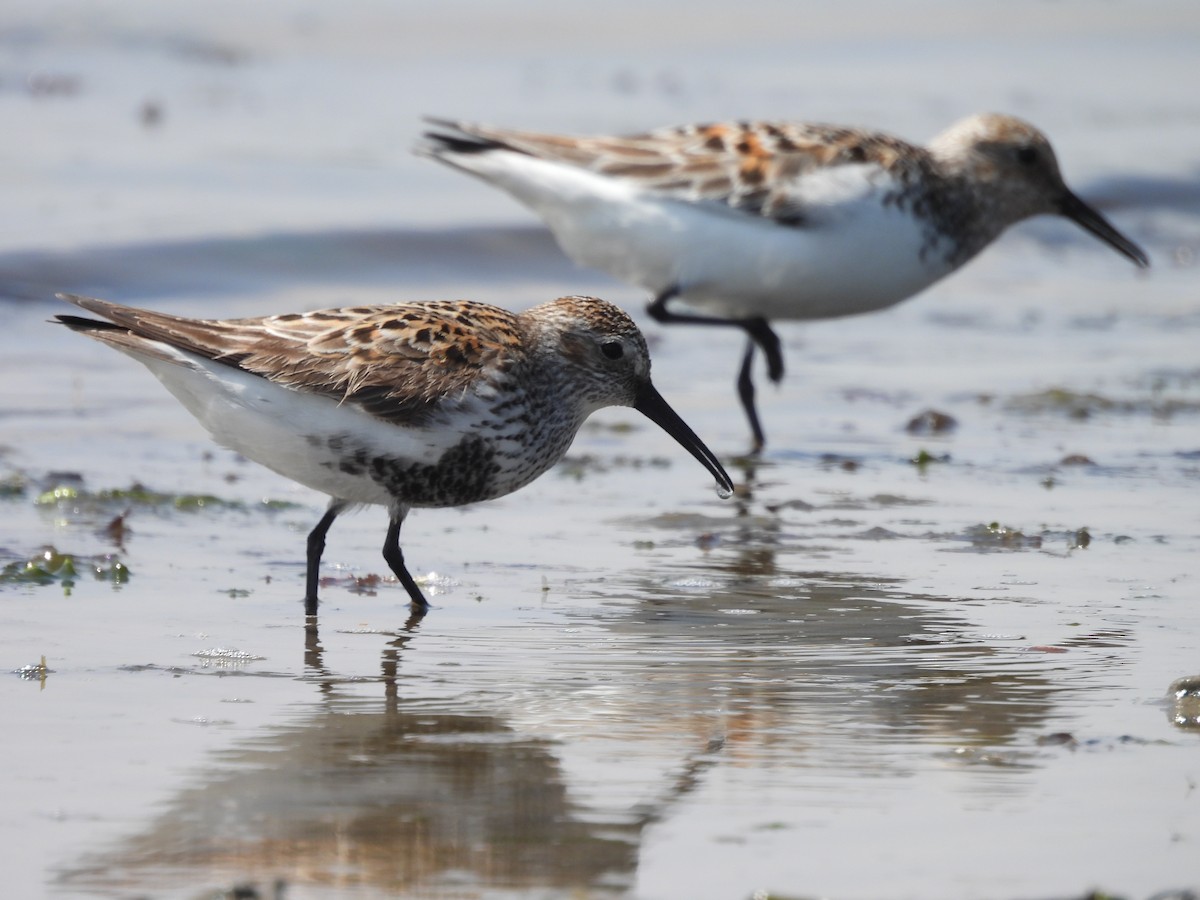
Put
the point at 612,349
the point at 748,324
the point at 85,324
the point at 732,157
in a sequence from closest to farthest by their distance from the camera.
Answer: the point at 85,324, the point at 612,349, the point at 732,157, the point at 748,324

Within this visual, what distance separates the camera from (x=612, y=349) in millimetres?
6836

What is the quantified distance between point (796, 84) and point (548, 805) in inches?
636

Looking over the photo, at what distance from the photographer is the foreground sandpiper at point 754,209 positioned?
393 inches

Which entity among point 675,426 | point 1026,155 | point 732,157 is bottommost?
point 675,426

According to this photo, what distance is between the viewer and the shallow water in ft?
14.4

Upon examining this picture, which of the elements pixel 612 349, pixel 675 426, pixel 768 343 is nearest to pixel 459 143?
pixel 768 343

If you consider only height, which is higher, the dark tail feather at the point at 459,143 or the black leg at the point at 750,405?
the dark tail feather at the point at 459,143

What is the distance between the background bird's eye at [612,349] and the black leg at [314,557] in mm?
1086

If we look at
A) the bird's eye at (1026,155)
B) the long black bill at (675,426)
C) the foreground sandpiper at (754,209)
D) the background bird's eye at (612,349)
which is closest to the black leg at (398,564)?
the background bird's eye at (612,349)

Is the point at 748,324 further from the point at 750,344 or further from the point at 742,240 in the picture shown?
the point at 742,240

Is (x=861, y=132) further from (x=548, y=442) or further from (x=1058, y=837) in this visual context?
(x=1058, y=837)

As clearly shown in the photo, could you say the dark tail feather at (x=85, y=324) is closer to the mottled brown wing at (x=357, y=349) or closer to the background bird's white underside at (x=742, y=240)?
the mottled brown wing at (x=357, y=349)

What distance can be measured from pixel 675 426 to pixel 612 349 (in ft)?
1.67

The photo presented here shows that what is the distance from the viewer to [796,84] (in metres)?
19.9
